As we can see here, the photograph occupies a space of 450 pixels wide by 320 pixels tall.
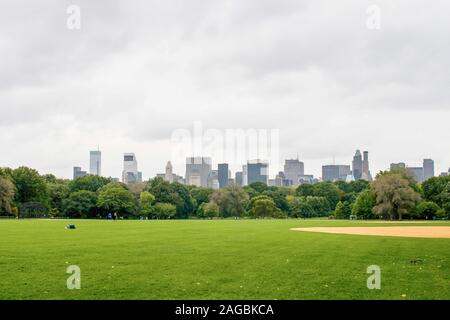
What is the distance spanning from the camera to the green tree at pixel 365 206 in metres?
113

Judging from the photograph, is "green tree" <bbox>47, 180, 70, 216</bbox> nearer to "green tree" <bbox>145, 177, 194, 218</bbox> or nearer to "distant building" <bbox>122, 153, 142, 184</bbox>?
"distant building" <bbox>122, 153, 142, 184</bbox>

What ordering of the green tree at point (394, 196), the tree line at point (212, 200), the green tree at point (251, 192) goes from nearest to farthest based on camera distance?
the green tree at point (394, 196)
the tree line at point (212, 200)
the green tree at point (251, 192)

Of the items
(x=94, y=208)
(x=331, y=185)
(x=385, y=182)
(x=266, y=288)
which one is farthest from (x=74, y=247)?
(x=331, y=185)

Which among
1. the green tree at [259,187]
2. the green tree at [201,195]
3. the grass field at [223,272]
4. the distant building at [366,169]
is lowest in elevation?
the grass field at [223,272]

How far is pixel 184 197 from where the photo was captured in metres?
148

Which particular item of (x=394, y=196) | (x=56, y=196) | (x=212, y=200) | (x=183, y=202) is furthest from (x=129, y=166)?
(x=394, y=196)

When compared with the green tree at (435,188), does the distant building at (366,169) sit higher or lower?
higher

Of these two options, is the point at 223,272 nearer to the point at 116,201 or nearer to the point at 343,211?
the point at 116,201

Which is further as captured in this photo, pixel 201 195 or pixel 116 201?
pixel 201 195

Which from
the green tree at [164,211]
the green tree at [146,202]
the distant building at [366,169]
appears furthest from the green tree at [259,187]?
the green tree at [146,202]

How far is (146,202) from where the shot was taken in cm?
13525

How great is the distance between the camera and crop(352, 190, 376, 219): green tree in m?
113

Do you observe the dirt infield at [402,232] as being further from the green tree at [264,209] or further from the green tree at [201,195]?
the green tree at [201,195]

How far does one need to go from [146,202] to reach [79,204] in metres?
17.9
